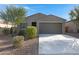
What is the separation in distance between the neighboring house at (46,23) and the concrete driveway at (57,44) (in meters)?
0.13

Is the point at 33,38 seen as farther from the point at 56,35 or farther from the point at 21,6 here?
the point at 21,6

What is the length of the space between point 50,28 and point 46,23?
0.17 metres

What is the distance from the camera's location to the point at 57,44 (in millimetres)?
3346

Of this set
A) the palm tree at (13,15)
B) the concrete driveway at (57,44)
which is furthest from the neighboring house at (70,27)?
the palm tree at (13,15)

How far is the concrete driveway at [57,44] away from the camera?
10.9 ft

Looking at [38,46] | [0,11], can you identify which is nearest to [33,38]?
[38,46]

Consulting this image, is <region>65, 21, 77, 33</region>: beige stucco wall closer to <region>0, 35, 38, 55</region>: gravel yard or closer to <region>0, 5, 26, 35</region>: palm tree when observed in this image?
<region>0, 35, 38, 55</region>: gravel yard

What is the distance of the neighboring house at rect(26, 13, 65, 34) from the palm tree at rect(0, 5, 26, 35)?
0.57 ft

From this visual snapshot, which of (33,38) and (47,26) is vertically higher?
(47,26)

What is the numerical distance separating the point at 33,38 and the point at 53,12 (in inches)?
32.0

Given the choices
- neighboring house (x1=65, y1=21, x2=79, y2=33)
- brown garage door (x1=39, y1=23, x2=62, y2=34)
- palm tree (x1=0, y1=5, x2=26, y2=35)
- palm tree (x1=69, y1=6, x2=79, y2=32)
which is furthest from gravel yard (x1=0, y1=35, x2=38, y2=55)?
palm tree (x1=69, y1=6, x2=79, y2=32)

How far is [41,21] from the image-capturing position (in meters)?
3.35

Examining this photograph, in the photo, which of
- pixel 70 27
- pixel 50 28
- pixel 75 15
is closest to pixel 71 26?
pixel 70 27

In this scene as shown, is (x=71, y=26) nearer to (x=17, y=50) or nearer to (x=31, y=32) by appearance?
(x=31, y=32)
